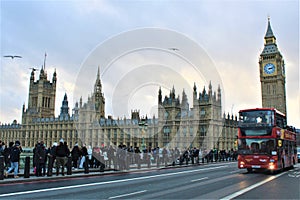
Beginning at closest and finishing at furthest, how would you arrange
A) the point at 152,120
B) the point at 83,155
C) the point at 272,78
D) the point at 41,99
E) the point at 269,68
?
the point at 83,155
the point at 152,120
the point at 272,78
the point at 269,68
the point at 41,99

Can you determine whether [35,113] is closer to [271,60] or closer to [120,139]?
[120,139]

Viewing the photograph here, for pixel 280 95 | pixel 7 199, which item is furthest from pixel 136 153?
pixel 280 95

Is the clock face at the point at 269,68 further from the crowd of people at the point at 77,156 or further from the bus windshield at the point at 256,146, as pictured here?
the bus windshield at the point at 256,146

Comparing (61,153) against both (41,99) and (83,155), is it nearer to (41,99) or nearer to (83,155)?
(83,155)

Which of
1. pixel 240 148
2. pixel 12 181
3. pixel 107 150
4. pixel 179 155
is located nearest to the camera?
pixel 12 181

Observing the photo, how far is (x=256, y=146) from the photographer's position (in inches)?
659

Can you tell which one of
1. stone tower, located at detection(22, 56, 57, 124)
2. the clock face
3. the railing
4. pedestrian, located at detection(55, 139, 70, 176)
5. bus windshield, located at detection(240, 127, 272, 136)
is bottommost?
the railing

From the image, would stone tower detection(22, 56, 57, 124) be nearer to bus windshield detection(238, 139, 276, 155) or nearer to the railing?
the railing

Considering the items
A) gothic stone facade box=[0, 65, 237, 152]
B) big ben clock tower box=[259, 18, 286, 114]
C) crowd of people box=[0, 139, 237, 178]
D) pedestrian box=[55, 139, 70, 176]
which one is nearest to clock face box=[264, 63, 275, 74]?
big ben clock tower box=[259, 18, 286, 114]

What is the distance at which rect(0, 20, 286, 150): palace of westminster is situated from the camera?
2496 inches

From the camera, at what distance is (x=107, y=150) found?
20.0 metres

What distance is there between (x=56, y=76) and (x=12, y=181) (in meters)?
115

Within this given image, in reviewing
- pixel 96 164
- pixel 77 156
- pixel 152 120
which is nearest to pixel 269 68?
pixel 152 120

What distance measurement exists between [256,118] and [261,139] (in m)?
1.20
